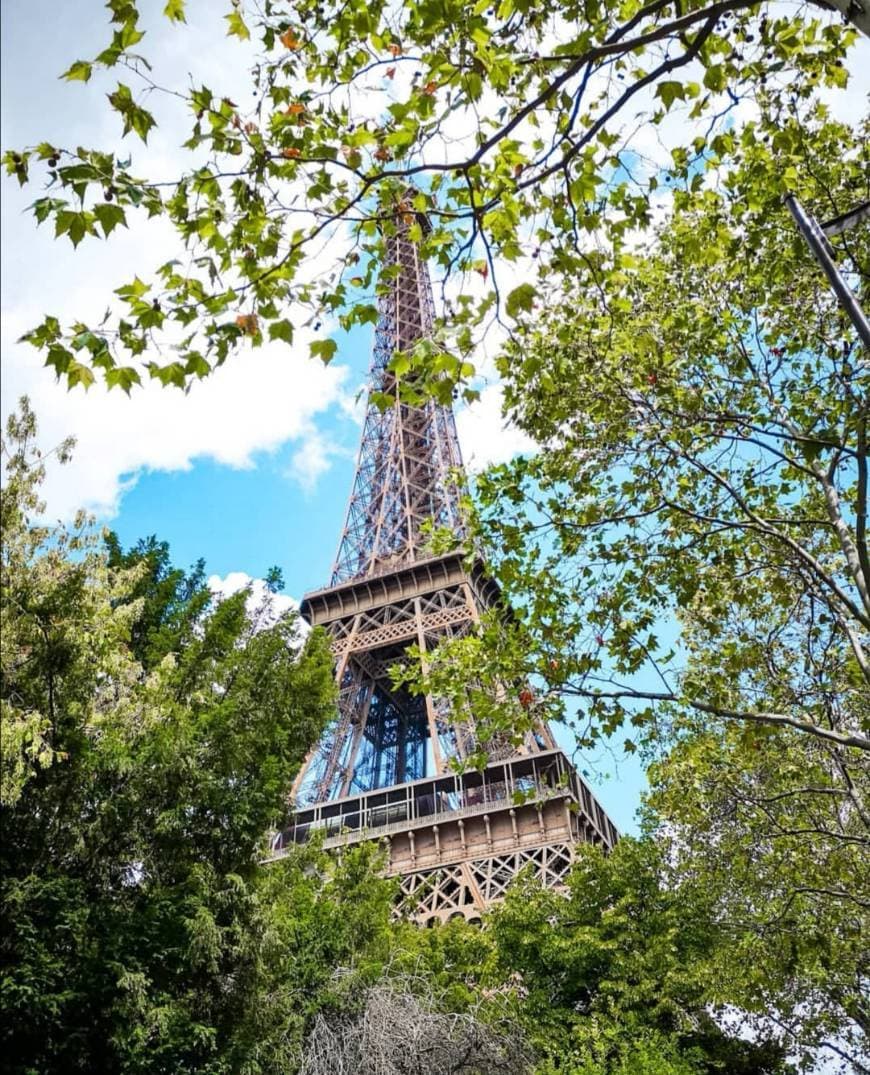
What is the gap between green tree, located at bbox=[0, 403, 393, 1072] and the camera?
8430 mm

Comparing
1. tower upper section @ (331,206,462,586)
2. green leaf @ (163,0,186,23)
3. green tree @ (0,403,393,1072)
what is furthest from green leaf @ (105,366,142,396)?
tower upper section @ (331,206,462,586)

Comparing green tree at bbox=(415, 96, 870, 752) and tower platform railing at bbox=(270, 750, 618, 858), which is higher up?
tower platform railing at bbox=(270, 750, 618, 858)

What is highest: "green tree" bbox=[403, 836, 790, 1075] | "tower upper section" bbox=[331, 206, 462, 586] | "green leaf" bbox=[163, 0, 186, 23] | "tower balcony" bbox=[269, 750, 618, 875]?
"tower upper section" bbox=[331, 206, 462, 586]

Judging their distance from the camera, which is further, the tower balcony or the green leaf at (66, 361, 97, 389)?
the tower balcony

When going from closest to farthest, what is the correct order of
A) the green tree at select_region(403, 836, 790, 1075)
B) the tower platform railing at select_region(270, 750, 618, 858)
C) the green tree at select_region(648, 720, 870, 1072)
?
the green tree at select_region(648, 720, 870, 1072) → the green tree at select_region(403, 836, 790, 1075) → the tower platform railing at select_region(270, 750, 618, 858)

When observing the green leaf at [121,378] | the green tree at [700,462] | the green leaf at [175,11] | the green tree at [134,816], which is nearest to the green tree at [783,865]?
the green tree at [700,462]

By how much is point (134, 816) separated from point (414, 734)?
31.8 m

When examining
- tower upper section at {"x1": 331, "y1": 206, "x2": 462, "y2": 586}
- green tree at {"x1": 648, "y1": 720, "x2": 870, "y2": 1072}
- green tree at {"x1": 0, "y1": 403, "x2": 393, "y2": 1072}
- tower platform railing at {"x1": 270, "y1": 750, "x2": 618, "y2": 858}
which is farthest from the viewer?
tower upper section at {"x1": 331, "y1": 206, "x2": 462, "y2": 586}

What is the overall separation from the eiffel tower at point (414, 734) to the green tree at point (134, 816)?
145 inches

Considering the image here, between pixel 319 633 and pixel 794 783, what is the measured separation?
7.62 m

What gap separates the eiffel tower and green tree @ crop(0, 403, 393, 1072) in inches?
145

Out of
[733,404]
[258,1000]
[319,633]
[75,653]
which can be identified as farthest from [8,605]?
[733,404]

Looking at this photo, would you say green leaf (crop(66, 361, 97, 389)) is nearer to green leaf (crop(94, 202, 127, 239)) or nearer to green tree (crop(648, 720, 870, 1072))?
green leaf (crop(94, 202, 127, 239))

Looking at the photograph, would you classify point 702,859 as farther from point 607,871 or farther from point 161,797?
point 161,797
